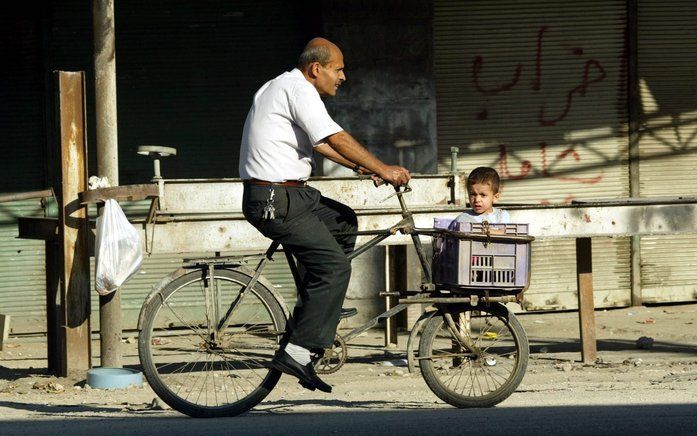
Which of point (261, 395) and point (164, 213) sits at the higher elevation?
point (164, 213)

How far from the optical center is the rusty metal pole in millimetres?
8984

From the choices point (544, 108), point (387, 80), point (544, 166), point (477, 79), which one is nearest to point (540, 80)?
point (544, 108)

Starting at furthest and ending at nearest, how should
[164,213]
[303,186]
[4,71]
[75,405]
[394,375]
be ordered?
[4,71], [394,375], [164,213], [75,405], [303,186]

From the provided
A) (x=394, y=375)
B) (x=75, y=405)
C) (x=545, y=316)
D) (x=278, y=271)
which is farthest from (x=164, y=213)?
(x=545, y=316)

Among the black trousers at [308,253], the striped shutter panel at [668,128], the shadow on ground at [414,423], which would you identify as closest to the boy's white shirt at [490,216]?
the shadow on ground at [414,423]

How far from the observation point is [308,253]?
6.73 meters

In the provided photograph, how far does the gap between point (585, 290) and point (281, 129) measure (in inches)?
143

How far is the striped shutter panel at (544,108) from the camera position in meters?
12.2

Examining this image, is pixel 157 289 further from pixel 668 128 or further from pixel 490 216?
pixel 668 128

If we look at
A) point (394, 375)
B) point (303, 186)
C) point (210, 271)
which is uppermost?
point (303, 186)

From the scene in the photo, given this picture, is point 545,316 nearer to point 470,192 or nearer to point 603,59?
point 603,59

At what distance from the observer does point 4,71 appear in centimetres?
1148

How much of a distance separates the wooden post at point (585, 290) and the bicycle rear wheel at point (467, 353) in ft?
7.44

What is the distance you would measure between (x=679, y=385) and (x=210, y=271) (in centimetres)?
331
